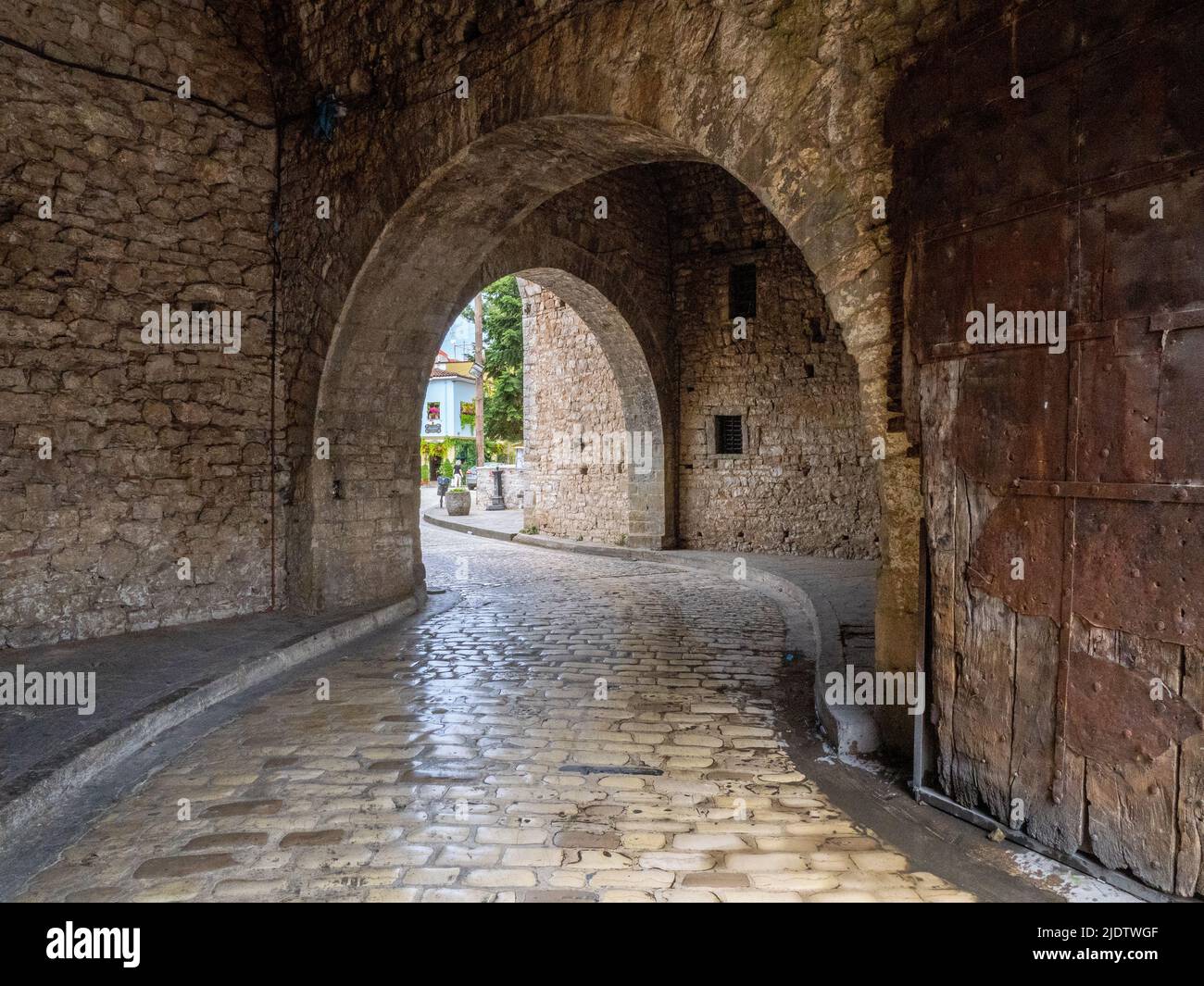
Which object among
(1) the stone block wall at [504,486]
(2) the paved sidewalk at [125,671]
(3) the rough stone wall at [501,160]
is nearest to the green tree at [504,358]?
(1) the stone block wall at [504,486]

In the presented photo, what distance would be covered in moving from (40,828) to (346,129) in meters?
5.21

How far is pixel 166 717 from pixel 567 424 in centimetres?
960

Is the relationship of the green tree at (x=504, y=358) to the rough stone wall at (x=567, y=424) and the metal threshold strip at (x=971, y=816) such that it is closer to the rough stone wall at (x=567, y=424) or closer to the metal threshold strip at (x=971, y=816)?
the rough stone wall at (x=567, y=424)

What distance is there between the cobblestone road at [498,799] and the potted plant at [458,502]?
13094 millimetres

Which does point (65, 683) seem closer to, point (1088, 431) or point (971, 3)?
point (1088, 431)

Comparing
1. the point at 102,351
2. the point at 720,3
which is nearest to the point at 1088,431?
the point at 720,3

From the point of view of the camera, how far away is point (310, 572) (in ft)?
22.1

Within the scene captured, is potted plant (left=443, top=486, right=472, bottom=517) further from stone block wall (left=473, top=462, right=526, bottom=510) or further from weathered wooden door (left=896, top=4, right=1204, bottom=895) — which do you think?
weathered wooden door (left=896, top=4, right=1204, bottom=895)

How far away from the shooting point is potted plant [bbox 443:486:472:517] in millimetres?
18906

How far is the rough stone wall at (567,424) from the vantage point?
12.5m
